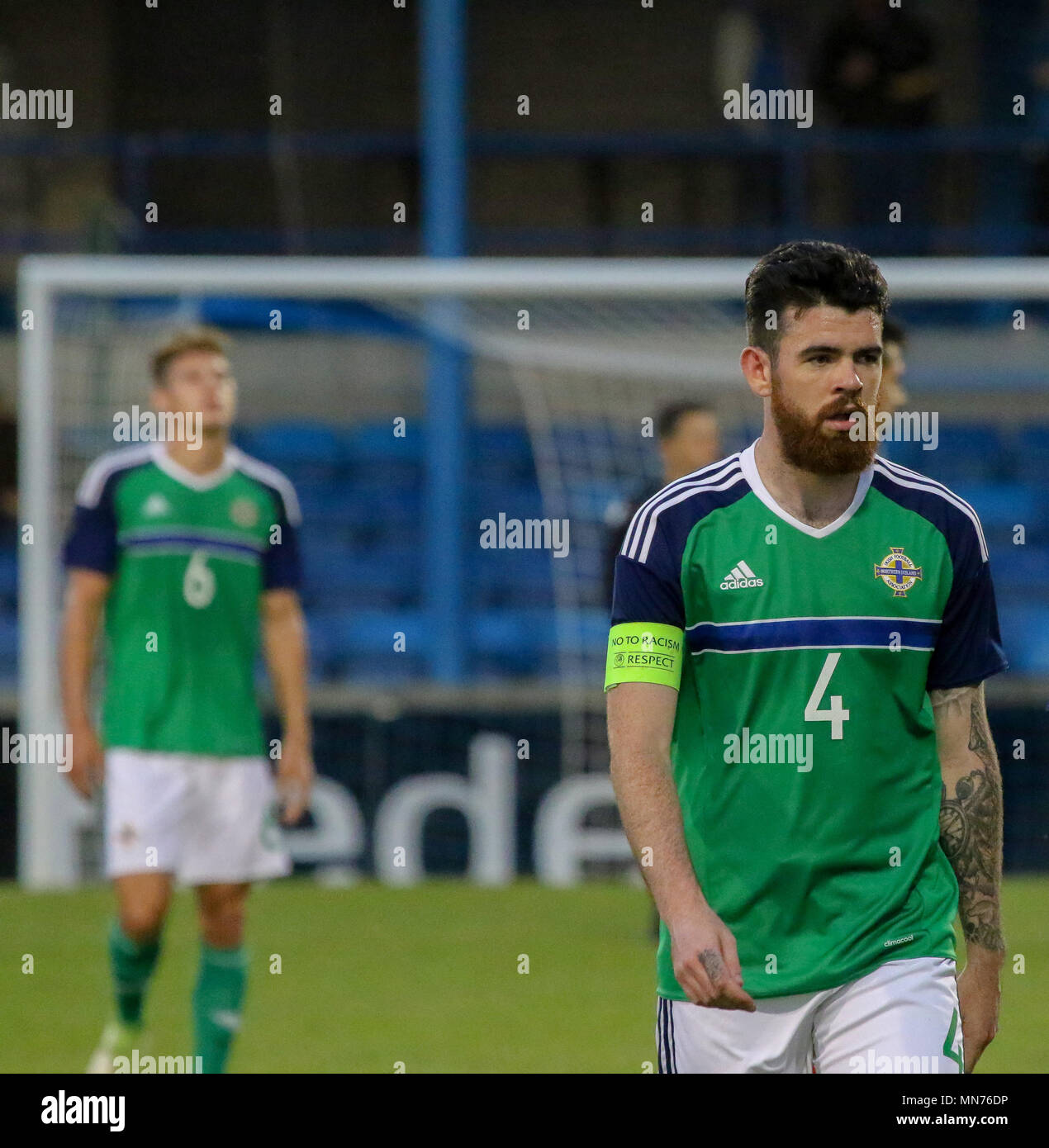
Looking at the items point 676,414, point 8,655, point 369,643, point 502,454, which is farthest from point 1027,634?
point 8,655

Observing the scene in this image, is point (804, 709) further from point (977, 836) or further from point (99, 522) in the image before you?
point (99, 522)

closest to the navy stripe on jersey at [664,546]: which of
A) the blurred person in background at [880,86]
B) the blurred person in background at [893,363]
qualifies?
the blurred person in background at [893,363]

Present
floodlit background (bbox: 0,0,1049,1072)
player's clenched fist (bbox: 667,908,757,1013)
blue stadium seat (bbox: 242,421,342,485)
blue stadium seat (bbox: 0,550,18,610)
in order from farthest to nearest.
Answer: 1. blue stadium seat (bbox: 0,550,18,610)
2. blue stadium seat (bbox: 242,421,342,485)
3. floodlit background (bbox: 0,0,1049,1072)
4. player's clenched fist (bbox: 667,908,757,1013)

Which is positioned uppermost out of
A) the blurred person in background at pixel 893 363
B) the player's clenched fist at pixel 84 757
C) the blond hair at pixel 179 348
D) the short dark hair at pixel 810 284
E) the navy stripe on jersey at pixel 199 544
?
the blond hair at pixel 179 348

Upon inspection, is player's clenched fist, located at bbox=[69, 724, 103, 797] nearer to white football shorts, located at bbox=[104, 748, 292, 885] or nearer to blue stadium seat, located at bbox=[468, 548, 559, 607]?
white football shorts, located at bbox=[104, 748, 292, 885]

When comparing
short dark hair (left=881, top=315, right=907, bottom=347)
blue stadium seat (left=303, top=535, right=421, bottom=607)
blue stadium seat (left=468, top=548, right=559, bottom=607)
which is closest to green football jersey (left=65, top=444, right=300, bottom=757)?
short dark hair (left=881, top=315, right=907, bottom=347)

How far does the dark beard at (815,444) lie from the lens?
130 inches

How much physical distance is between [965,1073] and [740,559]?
864mm

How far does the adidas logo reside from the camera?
10.9 feet

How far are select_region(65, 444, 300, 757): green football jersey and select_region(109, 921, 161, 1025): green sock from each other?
572mm

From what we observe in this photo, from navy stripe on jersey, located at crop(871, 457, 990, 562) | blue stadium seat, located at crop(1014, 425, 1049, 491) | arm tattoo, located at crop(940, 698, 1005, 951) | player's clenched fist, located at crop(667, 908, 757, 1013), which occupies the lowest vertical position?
player's clenched fist, located at crop(667, 908, 757, 1013)

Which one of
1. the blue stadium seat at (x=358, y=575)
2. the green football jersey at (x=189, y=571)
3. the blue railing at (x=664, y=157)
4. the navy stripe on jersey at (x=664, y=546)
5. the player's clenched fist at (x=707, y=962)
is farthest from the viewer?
the blue railing at (x=664, y=157)

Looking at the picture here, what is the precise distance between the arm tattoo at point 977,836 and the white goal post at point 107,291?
593cm

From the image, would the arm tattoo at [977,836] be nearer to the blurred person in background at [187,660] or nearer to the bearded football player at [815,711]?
the bearded football player at [815,711]
